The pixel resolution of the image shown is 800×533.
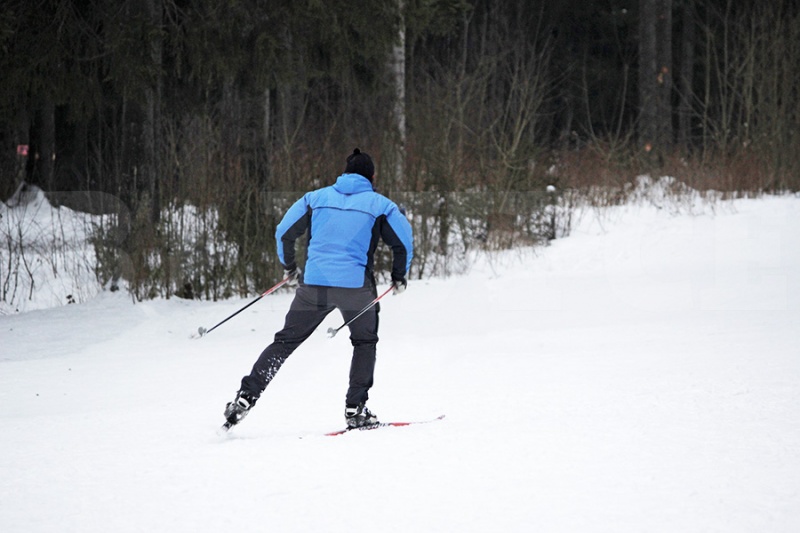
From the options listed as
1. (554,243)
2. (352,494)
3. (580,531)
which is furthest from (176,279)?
(580,531)

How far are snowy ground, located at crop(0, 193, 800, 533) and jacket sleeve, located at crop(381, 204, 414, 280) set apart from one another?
1048 millimetres

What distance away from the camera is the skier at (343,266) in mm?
5797

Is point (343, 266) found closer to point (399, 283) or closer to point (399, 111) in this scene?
point (399, 283)

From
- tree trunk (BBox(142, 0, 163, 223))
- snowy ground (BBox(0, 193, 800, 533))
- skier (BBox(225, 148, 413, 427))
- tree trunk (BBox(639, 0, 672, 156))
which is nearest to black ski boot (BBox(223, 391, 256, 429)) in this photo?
skier (BBox(225, 148, 413, 427))

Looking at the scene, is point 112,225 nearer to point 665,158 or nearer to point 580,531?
point 580,531

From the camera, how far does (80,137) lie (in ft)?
90.3

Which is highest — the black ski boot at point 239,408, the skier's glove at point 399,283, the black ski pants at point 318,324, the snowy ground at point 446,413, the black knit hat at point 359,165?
the black knit hat at point 359,165

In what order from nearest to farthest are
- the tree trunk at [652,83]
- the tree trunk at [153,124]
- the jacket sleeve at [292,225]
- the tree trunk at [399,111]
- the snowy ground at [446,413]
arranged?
1. the snowy ground at [446,413]
2. the jacket sleeve at [292,225]
3. the tree trunk at [153,124]
4. the tree trunk at [399,111]
5. the tree trunk at [652,83]

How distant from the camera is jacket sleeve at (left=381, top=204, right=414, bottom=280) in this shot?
5.84 metres

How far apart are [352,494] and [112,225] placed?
838 centimetres

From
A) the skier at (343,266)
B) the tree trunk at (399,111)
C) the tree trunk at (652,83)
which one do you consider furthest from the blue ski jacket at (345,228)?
the tree trunk at (652,83)

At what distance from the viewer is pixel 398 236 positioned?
19.1ft

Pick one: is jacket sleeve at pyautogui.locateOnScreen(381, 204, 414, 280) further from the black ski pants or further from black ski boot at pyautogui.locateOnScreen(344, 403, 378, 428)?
black ski boot at pyautogui.locateOnScreen(344, 403, 378, 428)

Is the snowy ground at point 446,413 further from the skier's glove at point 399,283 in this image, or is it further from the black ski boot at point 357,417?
the skier's glove at point 399,283
